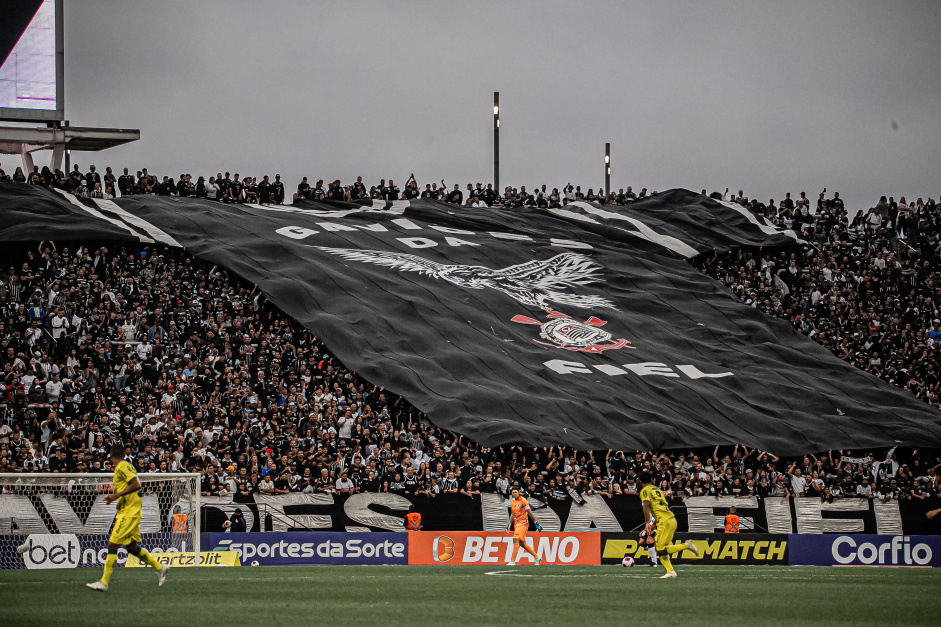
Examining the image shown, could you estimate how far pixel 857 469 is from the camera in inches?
1307

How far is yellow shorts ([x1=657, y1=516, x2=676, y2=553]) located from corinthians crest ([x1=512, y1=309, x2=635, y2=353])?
16404 mm

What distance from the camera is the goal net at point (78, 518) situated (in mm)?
21859

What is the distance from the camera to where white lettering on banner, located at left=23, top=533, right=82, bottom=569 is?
21656 mm

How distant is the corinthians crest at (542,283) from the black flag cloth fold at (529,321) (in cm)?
7

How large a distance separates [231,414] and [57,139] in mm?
17193

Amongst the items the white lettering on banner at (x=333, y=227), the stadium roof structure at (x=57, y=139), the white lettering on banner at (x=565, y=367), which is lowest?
the white lettering on banner at (x=565, y=367)

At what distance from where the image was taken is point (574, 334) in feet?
121

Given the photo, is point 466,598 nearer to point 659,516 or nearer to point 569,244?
point 659,516

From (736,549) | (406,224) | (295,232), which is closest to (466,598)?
(736,549)

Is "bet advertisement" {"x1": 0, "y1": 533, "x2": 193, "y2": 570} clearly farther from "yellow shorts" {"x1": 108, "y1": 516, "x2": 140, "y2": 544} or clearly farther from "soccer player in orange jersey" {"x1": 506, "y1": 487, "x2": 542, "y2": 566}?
"soccer player in orange jersey" {"x1": 506, "y1": 487, "x2": 542, "y2": 566}

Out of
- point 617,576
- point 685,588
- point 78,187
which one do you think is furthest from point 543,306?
point 685,588

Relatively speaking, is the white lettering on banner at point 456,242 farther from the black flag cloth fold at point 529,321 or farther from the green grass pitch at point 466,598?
the green grass pitch at point 466,598

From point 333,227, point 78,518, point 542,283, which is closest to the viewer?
point 78,518

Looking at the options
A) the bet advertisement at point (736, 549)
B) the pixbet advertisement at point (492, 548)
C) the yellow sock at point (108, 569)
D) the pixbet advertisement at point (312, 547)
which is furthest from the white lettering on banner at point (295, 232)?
the yellow sock at point (108, 569)
